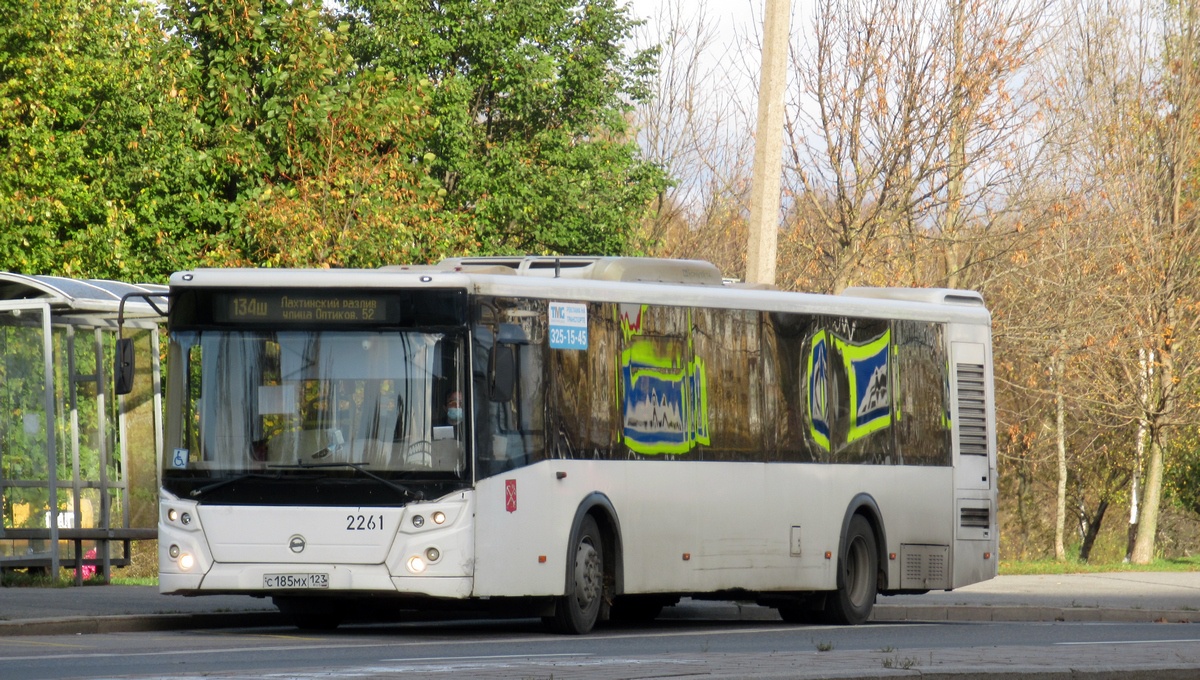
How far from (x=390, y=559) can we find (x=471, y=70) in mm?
25855

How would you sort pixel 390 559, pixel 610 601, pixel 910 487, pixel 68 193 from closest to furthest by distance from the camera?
1. pixel 390 559
2. pixel 610 601
3. pixel 910 487
4. pixel 68 193

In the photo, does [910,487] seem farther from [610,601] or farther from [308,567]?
[308,567]

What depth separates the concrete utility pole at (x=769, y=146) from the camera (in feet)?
66.3

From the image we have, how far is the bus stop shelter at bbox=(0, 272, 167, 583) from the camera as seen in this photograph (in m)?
19.4

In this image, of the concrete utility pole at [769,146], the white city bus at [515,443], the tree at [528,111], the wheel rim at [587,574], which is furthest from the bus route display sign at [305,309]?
the tree at [528,111]

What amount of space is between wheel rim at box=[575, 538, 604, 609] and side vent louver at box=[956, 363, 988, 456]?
568cm

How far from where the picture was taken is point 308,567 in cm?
1352

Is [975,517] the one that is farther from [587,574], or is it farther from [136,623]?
[136,623]

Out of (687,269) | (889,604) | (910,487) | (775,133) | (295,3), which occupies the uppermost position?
(295,3)

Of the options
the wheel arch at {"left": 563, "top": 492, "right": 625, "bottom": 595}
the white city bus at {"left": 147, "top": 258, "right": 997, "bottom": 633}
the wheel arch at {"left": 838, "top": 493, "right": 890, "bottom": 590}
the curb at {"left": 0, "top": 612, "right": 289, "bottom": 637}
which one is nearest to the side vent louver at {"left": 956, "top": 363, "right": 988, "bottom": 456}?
the wheel arch at {"left": 838, "top": 493, "right": 890, "bottom": 590}

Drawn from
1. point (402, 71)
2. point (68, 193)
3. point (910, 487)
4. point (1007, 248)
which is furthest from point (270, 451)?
point (402, 71)

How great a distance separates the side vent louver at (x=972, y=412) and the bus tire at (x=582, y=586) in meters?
5.62

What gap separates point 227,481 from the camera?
13.7 meters

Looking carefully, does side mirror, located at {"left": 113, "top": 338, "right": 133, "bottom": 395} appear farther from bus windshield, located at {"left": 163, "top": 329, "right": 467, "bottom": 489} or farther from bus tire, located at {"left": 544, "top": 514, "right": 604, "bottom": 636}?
bus tire, located at {"left": 544, "top": 514, "right": 604, "bottom": 636}
